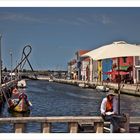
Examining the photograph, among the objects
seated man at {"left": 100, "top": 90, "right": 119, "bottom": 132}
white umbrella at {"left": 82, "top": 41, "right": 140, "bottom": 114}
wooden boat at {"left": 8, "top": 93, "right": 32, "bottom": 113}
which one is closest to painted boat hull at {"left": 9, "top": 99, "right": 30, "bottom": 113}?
wooden boat at {"left": 8, "top": 93, "right": 32, "bottom": 113}

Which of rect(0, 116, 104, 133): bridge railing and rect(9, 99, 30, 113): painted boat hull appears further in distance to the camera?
rect(9, 99, 30, 113): painted boat hull

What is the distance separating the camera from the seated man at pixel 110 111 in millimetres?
6466

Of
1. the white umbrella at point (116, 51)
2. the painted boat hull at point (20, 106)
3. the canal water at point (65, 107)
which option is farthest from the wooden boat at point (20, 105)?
the white umbrella at point (116, 51)

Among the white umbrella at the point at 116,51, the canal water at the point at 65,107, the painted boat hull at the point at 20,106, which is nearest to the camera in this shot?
the white umbrella at the point at 116,51

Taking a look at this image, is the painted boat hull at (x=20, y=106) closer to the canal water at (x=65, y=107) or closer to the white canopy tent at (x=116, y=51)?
the canal water at (x=65, y=107)

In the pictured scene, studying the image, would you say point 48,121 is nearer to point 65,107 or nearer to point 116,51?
point 116,51

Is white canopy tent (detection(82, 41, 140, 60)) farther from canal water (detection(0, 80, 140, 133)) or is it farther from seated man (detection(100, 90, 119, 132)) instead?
canal water (detection(0, 80, 140, 133))

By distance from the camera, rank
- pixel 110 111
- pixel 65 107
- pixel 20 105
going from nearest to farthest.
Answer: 1. pixel 110 111
2. pixel 20 105
3. pixel 65 107

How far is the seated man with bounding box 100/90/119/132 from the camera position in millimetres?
6466

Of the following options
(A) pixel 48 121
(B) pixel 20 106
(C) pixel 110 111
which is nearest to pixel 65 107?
(B) pixel 20 106

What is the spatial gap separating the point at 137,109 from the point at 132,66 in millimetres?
20708

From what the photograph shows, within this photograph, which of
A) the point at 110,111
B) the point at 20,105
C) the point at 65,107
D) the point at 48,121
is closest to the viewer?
the point at 48,121

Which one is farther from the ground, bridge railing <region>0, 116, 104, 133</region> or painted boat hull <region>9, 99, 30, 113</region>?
bridge railing <region>0, 116, 104, 133</region>

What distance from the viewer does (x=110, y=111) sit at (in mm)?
6785
